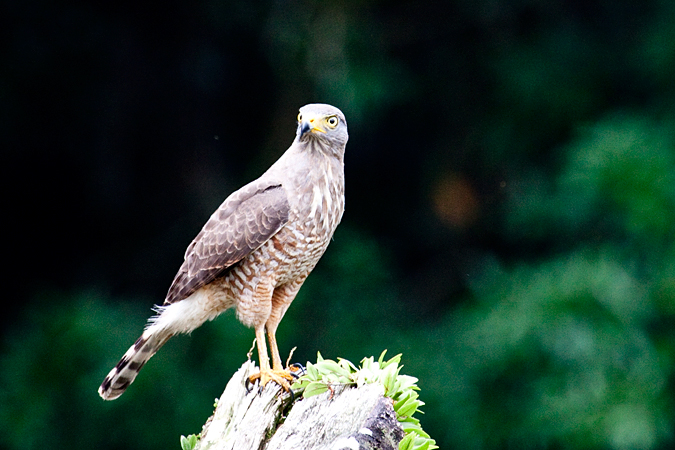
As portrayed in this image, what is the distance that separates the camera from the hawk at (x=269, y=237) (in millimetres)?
2520

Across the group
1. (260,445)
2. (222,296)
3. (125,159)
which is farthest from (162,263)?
(260,445)

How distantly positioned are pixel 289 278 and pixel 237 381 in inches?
16.0

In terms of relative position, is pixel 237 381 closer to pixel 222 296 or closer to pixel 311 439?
pixel 222 296

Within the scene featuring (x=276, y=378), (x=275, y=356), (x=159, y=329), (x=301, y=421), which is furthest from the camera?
(x=159, y=329)

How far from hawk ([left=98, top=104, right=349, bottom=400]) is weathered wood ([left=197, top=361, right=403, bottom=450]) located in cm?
10

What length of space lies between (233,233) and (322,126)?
46 centimetres

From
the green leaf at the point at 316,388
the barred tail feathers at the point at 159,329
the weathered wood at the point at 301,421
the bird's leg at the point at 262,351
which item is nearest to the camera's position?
the weathered wood at the point at 301,421

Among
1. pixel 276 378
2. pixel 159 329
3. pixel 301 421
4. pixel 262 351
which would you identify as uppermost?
pixel 159 329

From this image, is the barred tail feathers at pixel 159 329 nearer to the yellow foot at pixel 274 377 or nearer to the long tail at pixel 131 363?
the long tail at pixel 131 363

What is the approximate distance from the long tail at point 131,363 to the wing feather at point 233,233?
152 mm

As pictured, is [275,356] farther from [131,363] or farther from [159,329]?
[131,363]

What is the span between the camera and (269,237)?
2512 mm

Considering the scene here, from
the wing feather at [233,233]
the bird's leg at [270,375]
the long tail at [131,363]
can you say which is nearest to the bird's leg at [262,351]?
the bird's leg at [270,375]

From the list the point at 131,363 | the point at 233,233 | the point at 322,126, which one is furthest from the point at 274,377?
the point at 322,126
